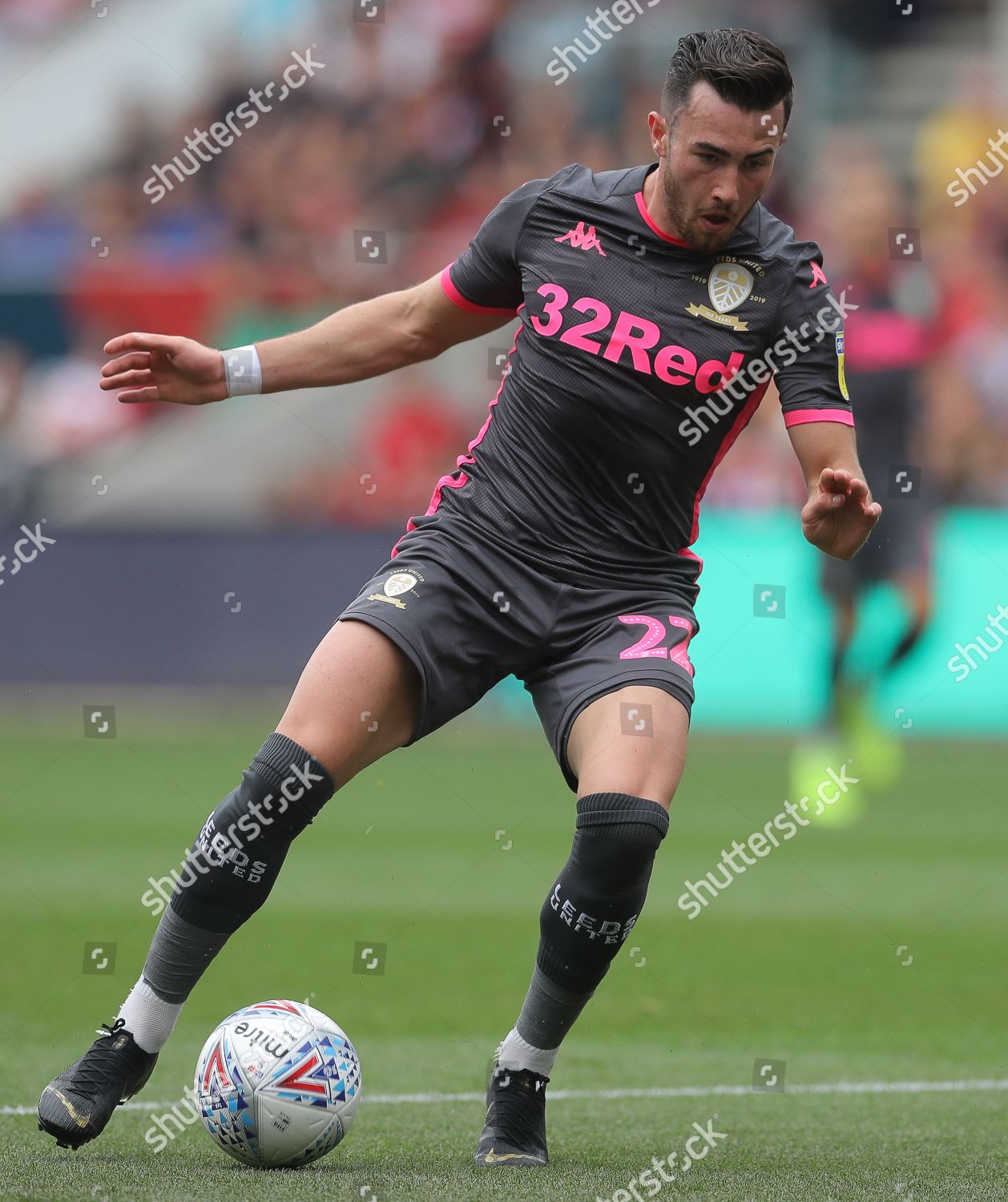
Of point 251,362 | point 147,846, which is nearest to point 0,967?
point 147,846

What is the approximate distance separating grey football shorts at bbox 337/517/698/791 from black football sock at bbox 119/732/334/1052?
0.37m

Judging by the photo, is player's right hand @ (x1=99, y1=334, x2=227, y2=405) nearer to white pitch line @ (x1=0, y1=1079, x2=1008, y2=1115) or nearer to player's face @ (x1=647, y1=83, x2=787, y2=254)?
player's face @ (x1=647, y1=83, x2=787, y2=254)

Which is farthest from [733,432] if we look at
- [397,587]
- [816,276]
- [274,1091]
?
[274,1091]

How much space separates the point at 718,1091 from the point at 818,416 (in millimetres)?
2017

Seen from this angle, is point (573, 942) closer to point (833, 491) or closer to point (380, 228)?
point (833, 491)

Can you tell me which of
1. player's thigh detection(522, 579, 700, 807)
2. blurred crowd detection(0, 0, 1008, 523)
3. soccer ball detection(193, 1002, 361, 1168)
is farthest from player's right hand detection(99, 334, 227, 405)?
blurred crowd detection(0, 0, 1008, 523)

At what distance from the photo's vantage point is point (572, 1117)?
4.76m

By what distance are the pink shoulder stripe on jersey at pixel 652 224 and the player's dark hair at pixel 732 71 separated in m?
0.23

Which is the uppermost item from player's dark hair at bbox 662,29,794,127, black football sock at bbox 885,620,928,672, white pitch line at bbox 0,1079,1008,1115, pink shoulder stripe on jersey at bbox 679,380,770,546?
player's dark hair at bbox 662,29,794,127

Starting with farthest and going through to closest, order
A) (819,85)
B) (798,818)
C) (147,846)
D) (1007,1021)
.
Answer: (819,85) → (798,818) → (147,846) → (1007,1021)

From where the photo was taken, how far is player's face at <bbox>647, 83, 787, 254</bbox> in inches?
161

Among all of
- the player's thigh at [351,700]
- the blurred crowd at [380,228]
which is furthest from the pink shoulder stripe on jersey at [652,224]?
the blurred crowd at [380,228]

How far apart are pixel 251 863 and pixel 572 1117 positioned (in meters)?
1.30

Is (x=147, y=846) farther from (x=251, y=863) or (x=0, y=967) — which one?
(x=251, y=863)
